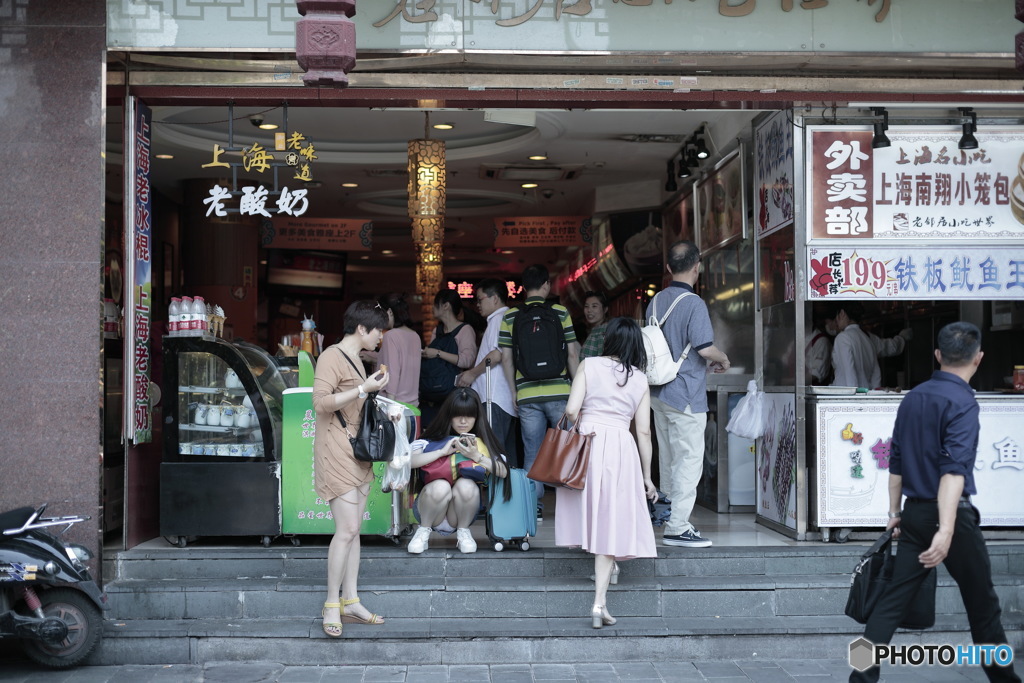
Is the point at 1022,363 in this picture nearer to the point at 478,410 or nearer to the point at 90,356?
the point at 478,410

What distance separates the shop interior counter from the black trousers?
207cm

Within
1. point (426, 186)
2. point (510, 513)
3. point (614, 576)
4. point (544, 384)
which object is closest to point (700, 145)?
point (426, 186)

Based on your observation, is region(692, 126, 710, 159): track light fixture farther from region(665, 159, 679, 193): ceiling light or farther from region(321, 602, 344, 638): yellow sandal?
region(321, 602, 344, 638): yellow sandal

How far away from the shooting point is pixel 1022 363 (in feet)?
25.3

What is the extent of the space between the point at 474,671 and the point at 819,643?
1.92 m

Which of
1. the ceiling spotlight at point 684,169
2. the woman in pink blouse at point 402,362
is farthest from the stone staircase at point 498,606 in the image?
the ceiling spotlight at point 684,169

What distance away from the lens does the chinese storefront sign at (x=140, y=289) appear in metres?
6.22

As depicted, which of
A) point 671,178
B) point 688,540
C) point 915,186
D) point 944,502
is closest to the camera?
point 944,502

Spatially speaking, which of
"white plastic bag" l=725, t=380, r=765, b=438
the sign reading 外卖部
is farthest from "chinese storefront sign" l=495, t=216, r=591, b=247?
the sign reading 外卖部

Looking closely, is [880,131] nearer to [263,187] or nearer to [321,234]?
[263,187]

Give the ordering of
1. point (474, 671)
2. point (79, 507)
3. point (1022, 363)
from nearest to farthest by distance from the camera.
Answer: point (474, 671) < point (79, 507) < point (1022, 363)

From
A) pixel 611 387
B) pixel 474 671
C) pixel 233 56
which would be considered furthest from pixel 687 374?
pixel 233 56

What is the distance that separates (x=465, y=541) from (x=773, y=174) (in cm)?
332

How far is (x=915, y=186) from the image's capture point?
6648 millimetres
